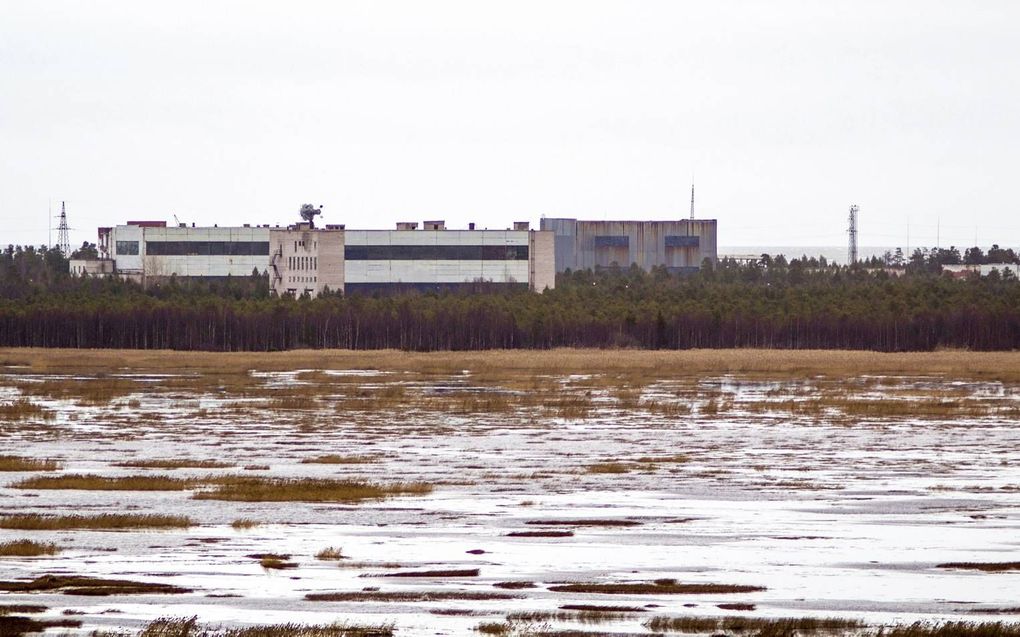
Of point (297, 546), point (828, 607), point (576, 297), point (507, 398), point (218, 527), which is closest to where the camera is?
point (828, 607)

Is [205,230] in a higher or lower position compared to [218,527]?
higher

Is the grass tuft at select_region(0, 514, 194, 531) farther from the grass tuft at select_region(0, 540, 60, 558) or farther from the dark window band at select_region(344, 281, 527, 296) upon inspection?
the dark window band at select_region(344, 281, 527, 296)

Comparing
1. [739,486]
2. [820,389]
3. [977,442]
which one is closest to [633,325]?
[820,389]

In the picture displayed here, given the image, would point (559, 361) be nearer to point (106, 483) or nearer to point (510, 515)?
point (106, 483)

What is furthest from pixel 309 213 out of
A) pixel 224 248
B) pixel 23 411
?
pixel 23 411

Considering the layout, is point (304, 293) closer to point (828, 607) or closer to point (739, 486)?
point (739, 486)

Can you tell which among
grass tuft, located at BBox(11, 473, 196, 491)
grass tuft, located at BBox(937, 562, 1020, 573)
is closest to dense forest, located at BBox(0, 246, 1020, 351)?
grass tuft, located at BBox(11, 473, 196, 491)

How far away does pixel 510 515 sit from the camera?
3500 centimetres

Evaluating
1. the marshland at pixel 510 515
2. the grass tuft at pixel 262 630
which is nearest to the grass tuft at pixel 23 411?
→ the marshland at pixel 510 515

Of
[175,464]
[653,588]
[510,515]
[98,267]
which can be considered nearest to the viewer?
[653,588]

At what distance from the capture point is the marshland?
24.6 meters

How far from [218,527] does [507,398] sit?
43032 millimetres

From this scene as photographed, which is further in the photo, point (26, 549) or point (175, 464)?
point (175, 464)

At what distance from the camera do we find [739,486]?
40406mm
